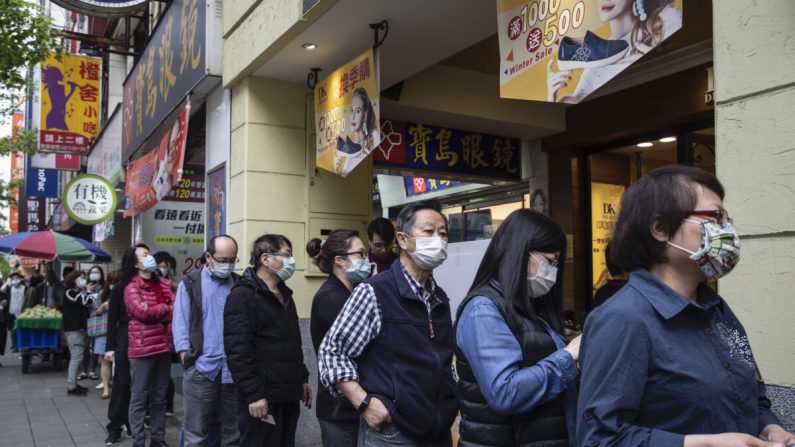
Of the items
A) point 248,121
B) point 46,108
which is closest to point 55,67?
point 46,108

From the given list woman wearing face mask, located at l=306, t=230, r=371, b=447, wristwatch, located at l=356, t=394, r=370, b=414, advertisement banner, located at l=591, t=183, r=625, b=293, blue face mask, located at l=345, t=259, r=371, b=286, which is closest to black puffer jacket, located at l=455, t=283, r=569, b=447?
wristwatch, located at l=356, t=394, r=370, b=414

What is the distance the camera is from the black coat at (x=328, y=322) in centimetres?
415

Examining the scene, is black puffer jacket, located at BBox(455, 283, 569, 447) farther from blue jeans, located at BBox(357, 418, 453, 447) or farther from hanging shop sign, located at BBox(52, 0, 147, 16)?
hanging shop sign, located at BBox(52, 0, 147, 16)

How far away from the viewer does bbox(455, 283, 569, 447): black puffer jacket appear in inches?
99.5

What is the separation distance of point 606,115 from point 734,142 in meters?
5.93

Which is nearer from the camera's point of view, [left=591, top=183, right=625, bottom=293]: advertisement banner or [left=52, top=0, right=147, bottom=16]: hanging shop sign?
[left=591, top=183, right=625, bottom=293]: advertisement banner

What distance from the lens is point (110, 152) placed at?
16.9 m

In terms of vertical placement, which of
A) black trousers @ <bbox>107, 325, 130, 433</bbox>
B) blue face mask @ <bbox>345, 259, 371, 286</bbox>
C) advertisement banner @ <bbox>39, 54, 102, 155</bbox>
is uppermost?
advertisement banner @ <bbox>39, 54, 102, 155</bbox>

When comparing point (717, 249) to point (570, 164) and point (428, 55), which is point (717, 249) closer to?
point (428, 55)

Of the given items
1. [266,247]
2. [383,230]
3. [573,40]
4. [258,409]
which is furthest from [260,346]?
[573,40]

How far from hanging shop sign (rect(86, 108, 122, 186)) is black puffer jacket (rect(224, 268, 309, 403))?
38.4 ft

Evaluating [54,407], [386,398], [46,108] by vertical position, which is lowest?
[54,407]

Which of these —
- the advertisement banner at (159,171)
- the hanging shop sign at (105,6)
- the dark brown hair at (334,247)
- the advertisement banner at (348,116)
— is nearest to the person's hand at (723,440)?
the dark brown hair at (334,247)

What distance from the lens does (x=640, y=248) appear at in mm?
2039
